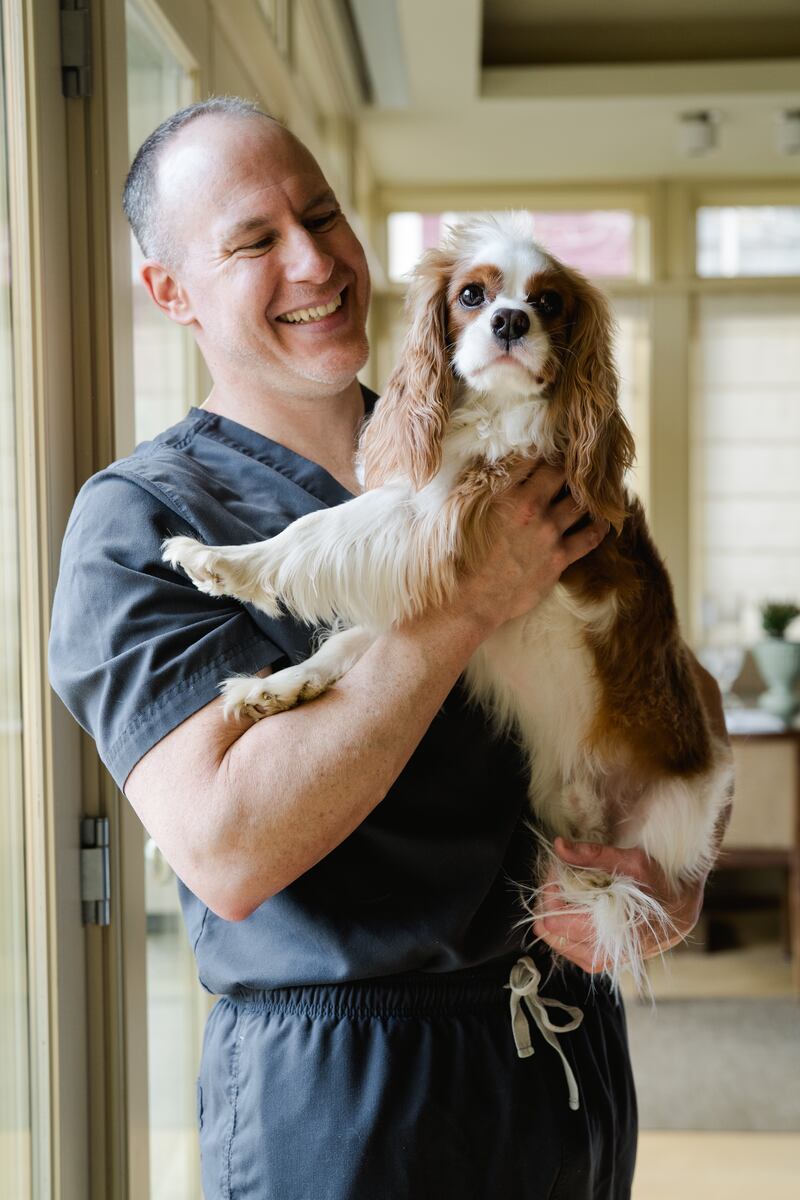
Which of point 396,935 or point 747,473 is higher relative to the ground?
point 747,473

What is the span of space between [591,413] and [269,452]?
1.26ft

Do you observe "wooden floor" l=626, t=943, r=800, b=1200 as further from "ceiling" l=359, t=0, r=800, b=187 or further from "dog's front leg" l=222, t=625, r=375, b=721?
"ceiling" l=359, t=0, r=800, b=187

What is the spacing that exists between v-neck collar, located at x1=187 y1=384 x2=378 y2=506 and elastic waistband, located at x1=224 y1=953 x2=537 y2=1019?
560mm

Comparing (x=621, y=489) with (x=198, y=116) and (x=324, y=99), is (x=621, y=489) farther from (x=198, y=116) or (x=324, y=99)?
(x=324, y=99)

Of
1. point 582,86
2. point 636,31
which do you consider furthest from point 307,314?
point 636,31

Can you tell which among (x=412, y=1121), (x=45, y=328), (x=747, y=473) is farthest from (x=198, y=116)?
(x=747, y=473)

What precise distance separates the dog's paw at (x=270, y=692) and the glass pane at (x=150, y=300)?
755 millimetres

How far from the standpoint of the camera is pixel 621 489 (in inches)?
52.3

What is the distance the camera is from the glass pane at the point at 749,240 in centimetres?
645

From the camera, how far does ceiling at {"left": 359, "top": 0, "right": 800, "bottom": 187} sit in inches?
200

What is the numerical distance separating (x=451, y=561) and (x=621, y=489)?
26 centimetres

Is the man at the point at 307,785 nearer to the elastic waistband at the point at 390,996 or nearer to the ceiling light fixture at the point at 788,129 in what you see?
the elastic waistband at the point at 390,996

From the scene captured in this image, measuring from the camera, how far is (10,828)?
1.40 meters

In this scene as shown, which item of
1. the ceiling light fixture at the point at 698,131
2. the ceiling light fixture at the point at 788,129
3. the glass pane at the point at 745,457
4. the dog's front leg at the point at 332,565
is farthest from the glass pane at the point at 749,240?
the dog's front leg at the point at 332,565
